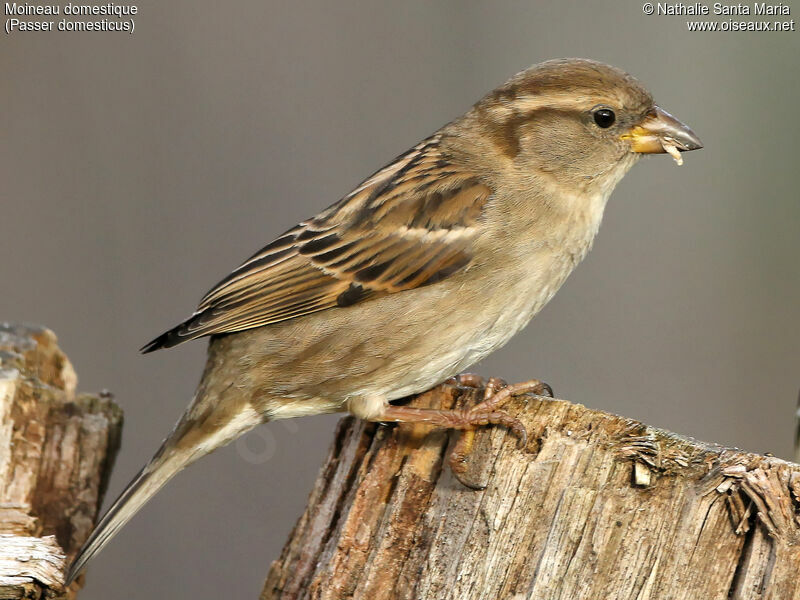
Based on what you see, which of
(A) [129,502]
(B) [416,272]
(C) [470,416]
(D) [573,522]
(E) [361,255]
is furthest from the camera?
(E) [361,255]

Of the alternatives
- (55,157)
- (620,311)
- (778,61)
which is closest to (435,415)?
(620,311)

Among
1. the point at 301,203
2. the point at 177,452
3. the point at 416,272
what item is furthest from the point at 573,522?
the point at 301,203

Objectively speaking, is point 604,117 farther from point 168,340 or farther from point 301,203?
point 301,203

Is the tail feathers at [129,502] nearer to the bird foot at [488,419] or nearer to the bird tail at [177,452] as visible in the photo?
the bird tail at [177,452]

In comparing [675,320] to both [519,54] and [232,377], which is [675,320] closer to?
[519,54]

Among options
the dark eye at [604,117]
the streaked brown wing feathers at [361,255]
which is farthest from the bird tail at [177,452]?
the dark eye at [604,117]
